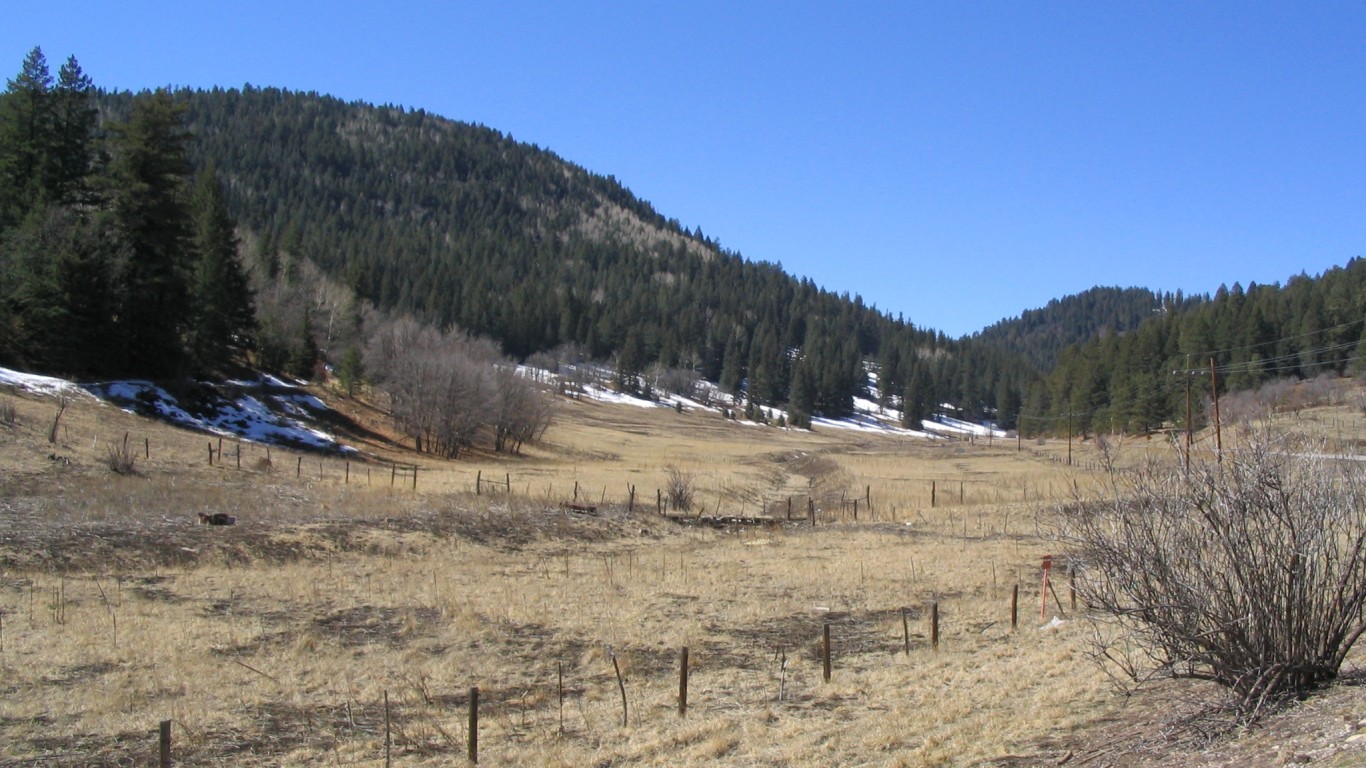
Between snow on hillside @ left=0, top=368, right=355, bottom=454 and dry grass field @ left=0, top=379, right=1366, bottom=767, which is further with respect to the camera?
snow on hillside @ left=0, top=368, right=355, bottom=454

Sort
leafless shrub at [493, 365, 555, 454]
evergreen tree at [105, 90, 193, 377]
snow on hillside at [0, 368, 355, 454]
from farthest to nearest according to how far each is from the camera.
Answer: leafless shrub at [493, 365, 555, 454] < evergreen tree at [105, 90, 193, 377] < snow on hillside at [0, 368, 355, 454]

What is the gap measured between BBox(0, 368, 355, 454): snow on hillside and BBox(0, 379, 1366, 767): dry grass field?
3.49 meters

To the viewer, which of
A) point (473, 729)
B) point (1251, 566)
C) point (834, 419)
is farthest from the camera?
point (834, 419)

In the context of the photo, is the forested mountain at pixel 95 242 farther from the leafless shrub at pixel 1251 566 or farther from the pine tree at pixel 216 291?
the leafless shrub at pixel 1251 566

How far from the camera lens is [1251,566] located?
871 cm

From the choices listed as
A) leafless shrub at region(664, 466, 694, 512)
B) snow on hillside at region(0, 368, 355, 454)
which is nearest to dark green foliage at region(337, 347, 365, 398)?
snow on hillside at region(0, 368, 355, 454)

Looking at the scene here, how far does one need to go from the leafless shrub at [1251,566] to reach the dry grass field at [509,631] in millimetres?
602

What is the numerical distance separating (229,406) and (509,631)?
38.4m

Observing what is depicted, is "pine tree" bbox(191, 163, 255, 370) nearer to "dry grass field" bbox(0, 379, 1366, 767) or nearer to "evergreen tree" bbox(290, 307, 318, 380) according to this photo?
"evergreen tree" bbox(290, 307, 318, 380)

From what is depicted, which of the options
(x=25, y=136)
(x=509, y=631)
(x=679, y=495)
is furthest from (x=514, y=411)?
(x=509, y=631)

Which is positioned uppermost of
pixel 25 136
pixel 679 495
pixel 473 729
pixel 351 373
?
pixel 25 136

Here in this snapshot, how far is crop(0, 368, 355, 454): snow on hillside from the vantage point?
143ft

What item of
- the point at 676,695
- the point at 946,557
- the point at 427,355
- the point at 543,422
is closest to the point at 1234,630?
the point at 676,695

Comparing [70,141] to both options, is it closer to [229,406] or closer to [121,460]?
[229,406]
